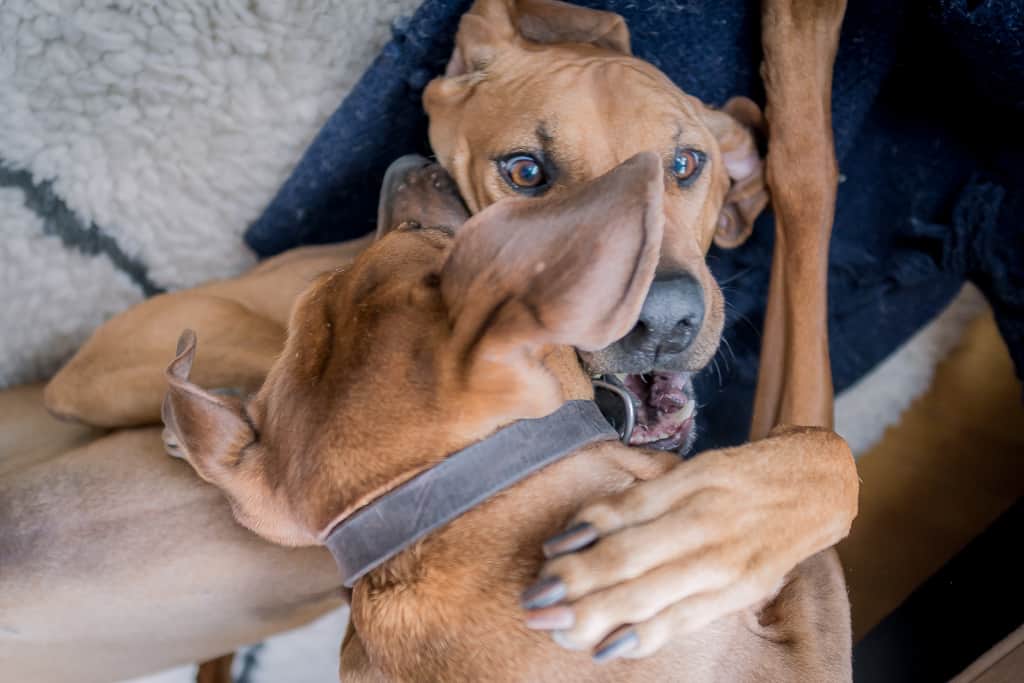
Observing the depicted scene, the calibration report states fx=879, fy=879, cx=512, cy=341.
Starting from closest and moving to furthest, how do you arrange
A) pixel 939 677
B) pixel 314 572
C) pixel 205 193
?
1. pixel 314 572
2. pixel 939 677
3. pixel 205 193

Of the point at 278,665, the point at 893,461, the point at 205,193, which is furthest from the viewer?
the point at 893,461

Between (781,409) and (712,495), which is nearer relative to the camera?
(712,495)

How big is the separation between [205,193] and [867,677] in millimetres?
2126

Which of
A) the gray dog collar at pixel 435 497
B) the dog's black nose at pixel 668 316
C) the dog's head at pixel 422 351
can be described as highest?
the dog's head at pixel 422 351

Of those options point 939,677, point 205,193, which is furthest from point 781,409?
point 205,193

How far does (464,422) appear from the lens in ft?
3.67

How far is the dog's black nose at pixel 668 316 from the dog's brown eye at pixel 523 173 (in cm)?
40

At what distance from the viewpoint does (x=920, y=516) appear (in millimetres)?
2709

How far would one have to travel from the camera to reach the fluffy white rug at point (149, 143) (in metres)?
2.15

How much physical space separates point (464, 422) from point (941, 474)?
218cm

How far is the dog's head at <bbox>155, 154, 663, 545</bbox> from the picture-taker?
36.4 inches

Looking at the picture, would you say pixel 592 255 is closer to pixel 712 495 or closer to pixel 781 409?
pixel 712 495

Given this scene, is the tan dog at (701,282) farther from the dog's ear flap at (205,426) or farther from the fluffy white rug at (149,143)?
the dog's ear flap at (205,426)

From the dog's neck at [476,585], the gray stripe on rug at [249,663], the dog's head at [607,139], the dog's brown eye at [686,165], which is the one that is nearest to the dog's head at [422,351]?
the dog's neck at [476,585]
